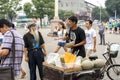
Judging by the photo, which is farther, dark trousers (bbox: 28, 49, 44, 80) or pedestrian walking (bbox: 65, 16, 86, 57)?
dark trousers (bbox: 28, 49, 44, 80)

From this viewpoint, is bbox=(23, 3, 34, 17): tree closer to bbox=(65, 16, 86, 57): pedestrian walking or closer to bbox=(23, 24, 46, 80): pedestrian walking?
bbox=(23, 24, 46, 80): pedestrian walking

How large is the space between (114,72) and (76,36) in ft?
5.75

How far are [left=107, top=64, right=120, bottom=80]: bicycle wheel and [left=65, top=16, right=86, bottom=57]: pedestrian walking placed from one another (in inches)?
54.9

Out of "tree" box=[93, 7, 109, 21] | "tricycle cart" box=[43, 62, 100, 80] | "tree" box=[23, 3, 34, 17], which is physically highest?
"tricycle cart" box=[43, 62, 100, 80]

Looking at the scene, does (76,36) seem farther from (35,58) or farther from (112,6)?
(112,6)

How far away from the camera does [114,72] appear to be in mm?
8523

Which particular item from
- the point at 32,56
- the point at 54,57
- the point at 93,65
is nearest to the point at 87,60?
the point at 93,65

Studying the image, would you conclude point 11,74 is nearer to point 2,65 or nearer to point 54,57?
point 2,65

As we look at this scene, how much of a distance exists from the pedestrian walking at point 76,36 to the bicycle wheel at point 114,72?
1396 mm

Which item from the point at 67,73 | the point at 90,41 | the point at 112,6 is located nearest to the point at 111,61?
the point at 90,41

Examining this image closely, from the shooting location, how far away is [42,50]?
26.5 feet

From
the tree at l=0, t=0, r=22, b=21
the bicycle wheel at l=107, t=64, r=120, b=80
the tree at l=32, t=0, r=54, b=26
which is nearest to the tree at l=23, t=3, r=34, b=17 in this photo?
the tree at l=32, t=0, r=54, b=26

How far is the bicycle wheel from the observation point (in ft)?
27.9

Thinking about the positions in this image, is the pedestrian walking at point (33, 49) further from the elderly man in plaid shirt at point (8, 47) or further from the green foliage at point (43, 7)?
the green foliage at point (43, 7)
